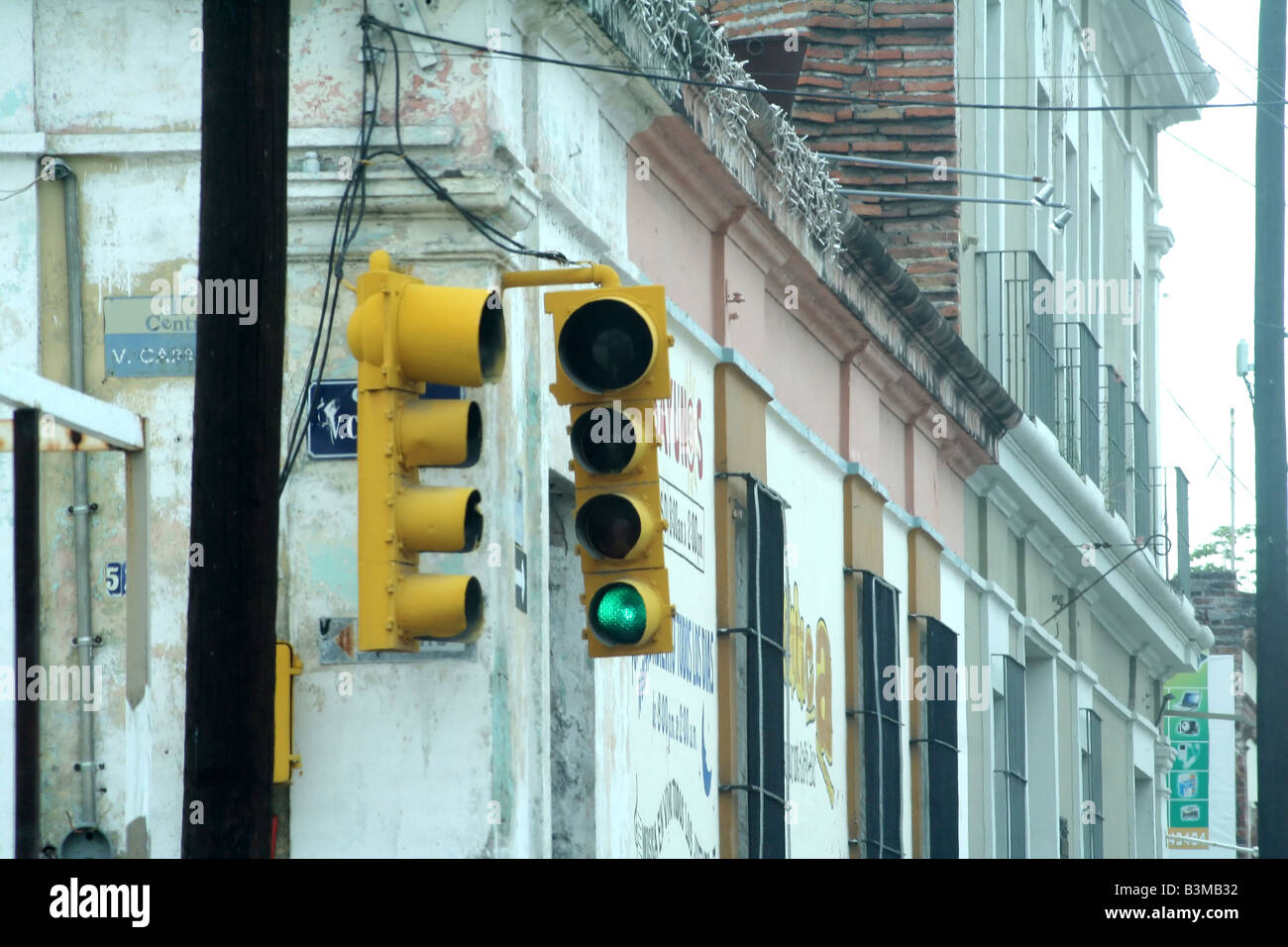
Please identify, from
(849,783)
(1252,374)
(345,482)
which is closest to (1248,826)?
(1252,374)

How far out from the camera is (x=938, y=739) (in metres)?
16.8

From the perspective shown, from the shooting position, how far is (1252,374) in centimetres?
1828

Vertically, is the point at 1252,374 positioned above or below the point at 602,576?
above

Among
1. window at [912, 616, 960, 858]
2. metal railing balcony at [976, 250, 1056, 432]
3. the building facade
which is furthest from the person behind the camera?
metal railing balcony at [976, 250, 1056, 432]

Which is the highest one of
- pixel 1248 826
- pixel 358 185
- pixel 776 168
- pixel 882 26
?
pixel 882 26

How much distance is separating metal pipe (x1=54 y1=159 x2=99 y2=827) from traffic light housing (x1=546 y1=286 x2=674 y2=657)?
1.88m

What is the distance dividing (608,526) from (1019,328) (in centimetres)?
1209

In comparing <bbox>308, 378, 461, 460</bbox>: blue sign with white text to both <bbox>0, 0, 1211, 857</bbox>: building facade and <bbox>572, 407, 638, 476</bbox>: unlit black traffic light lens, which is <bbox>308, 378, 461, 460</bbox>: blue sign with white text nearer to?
<bbox>0, 0, 1211, 857</bbox>: building facade

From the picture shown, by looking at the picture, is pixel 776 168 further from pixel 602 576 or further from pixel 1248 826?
pixel 1248 826

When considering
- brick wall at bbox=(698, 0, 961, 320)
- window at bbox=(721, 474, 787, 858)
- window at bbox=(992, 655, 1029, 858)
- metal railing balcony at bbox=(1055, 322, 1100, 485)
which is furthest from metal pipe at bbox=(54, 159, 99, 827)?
metal railing balcony at bbox=(1055, 322, 1100, 485)

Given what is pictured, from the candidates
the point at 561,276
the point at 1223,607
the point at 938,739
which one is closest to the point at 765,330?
the point at 938,739

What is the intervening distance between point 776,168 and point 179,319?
443 centimetres

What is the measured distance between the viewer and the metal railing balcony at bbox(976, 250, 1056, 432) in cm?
1959

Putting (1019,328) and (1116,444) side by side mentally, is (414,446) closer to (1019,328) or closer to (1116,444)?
(1019,328)
